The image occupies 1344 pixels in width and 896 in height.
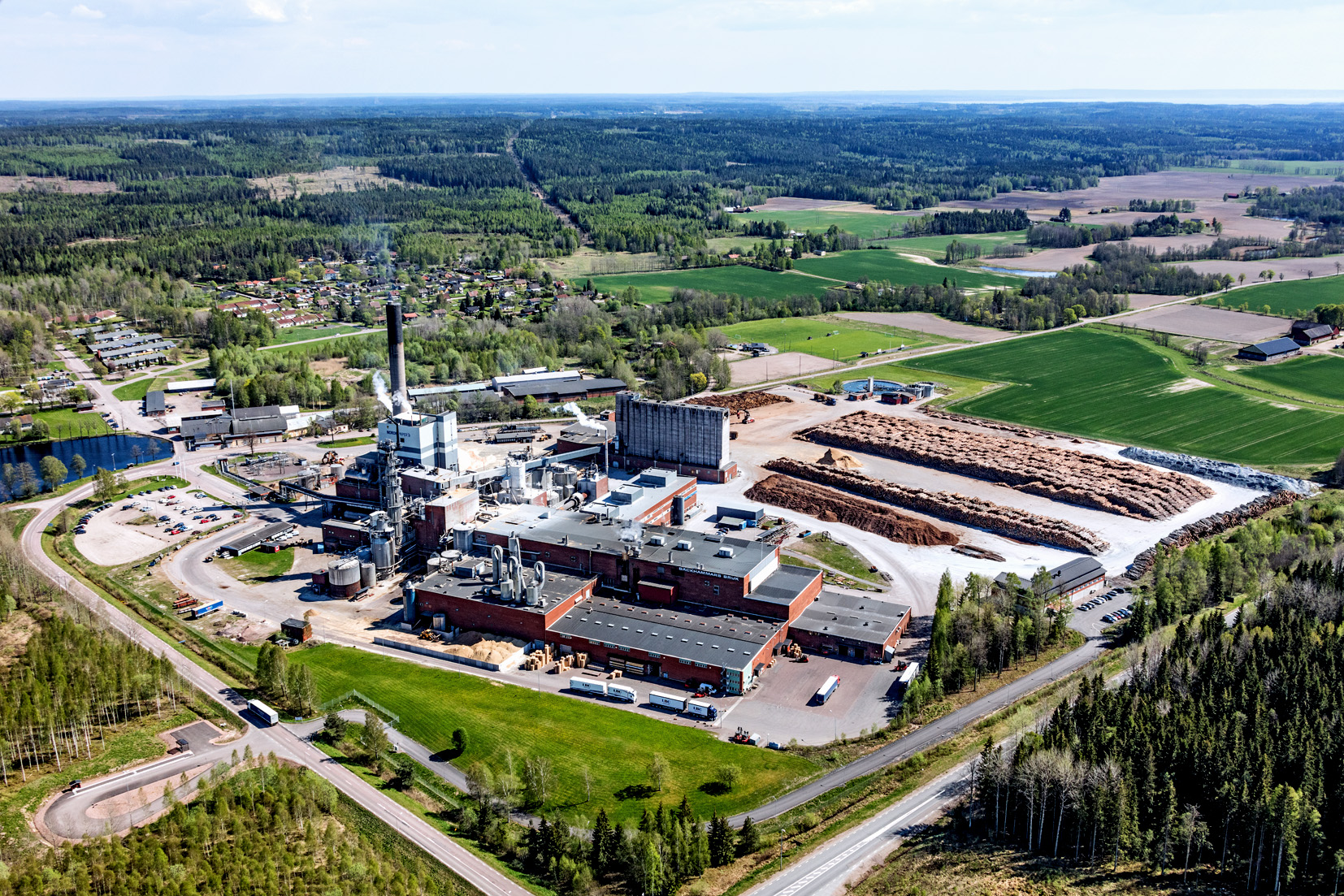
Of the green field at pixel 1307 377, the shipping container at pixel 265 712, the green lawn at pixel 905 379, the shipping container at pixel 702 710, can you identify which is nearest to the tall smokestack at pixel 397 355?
the shipping container at pixel 265 712

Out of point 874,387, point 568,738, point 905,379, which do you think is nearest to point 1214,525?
point 874,387

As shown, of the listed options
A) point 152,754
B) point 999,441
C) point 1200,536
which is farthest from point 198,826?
point 999,441

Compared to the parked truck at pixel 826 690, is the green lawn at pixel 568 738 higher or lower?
lower

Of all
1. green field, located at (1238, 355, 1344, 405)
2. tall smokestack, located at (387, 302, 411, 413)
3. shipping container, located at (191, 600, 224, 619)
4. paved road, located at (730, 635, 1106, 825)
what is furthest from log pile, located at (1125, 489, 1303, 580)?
shipping container, located at (191, 600, 224, 619)

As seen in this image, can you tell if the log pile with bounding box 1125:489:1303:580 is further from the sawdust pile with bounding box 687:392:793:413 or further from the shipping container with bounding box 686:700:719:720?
the sawdust pile with bounding box 687:392:793:413

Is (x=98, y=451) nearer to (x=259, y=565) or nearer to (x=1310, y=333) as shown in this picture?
(x=259, y=565)

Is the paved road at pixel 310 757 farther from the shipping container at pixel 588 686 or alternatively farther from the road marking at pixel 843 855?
the shipping container at pixel 588 686
